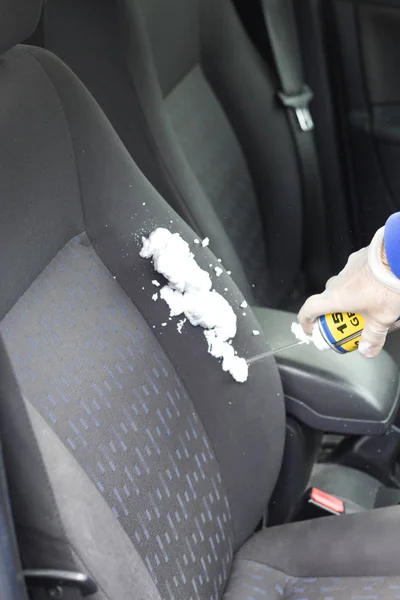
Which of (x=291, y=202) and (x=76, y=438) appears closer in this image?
(x=76, y=438)

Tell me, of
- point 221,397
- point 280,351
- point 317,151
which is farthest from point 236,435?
point 317,151

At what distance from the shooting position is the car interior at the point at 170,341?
0.85 metres

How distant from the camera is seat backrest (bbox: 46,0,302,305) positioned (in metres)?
1.27

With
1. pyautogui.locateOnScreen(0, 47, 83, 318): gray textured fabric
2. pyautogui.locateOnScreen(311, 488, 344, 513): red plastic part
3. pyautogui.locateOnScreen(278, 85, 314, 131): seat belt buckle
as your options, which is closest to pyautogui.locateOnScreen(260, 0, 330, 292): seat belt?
pyautogui.locateOnScreen(278, 85, 314, 131): seat belt buckle

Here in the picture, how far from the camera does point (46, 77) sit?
94 centimetres

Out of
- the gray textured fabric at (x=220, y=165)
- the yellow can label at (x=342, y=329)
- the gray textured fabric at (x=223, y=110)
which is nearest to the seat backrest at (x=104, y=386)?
the yellow can label at (x=342, y=329)

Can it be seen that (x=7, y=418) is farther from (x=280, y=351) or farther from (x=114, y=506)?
(x=280, y=351)

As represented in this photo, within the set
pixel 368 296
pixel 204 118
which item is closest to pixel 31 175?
pixel 368 296

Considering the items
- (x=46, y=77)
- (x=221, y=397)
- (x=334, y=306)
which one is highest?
(x=46, y=77)

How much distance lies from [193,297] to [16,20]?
41cm

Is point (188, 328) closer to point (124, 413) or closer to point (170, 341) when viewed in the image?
point (170, 341)

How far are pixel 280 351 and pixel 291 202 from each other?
0.63m

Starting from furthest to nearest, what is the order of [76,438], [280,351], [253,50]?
[253,50] → [280,351] → [76,438]

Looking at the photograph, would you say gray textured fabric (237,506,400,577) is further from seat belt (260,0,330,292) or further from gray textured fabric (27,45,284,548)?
seat belt (260,0,330,292)
